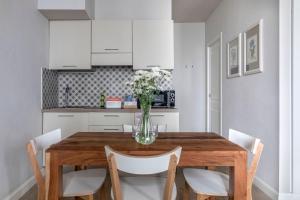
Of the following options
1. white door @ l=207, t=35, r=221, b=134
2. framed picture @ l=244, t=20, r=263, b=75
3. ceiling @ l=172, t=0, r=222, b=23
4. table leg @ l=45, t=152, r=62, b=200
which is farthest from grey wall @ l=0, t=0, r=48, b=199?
white door @ l=207, t=35, r=221, b=134

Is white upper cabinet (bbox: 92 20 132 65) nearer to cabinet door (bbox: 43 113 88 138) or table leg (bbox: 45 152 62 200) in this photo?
cabinet door (bbox: 43 113 88 138)

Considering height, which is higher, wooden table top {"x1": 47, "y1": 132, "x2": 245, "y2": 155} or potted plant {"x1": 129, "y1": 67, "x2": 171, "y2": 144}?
potted plant {"x1": 129, "y1": 67, "x2": 171, "y2": 144}

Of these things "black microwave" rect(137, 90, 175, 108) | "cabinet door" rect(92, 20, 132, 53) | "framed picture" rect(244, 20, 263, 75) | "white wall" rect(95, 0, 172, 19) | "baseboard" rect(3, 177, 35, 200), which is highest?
"white wall" rect(95, 0, 172, 19)

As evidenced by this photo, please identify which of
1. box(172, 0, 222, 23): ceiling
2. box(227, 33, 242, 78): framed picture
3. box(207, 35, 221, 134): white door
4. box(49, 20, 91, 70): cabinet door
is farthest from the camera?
box(207, 35, 221, 134): white door

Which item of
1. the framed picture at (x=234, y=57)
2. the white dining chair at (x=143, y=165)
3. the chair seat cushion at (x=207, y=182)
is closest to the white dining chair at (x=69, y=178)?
the white dining chair at (x=143, y=165)

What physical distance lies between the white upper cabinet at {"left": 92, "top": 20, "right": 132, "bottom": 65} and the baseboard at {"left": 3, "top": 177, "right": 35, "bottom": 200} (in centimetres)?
167

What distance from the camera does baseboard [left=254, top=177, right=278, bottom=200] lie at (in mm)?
2505

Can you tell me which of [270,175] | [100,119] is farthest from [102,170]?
[270,175]

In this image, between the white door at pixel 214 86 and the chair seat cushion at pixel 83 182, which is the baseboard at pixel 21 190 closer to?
the chair seat cushion at pixel 83 182

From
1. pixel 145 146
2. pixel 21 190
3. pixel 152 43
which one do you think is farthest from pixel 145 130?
pixel 152 43

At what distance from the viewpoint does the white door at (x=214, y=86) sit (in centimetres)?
447

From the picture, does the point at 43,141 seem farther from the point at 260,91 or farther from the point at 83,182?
the point at 260,91

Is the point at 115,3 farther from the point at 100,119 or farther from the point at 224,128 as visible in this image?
the point at 224,128
